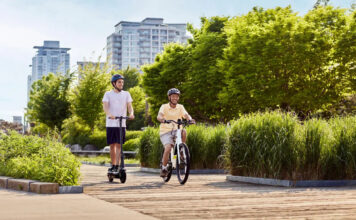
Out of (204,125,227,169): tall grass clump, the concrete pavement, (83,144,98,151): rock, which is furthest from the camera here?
(83,144,98,151): rock

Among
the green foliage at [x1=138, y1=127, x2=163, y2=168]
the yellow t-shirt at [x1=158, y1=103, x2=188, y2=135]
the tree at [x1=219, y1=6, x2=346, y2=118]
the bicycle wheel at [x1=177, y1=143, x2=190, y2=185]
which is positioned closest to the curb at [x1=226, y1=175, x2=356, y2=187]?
the bicycle wheel at [x1=177, y1=143, x2=190, y2=185]

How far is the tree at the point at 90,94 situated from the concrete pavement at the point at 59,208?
35.8 metres

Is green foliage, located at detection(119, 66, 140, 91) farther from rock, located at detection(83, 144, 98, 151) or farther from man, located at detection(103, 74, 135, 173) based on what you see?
man, located at detection(103, 74, 135, 173)

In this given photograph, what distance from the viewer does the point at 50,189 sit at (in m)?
7.76

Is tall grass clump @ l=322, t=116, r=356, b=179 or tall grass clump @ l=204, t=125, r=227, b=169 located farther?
tall grass clump @ l=204, t=125, r=227, b=169

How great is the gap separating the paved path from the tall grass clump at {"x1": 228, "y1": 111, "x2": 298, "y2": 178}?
1.90 ft

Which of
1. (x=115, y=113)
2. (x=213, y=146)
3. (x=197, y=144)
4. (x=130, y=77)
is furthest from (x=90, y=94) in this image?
(x=130, y=77)

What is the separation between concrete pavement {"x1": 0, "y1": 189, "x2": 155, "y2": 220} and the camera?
543 cm

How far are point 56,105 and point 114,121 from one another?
4212cm

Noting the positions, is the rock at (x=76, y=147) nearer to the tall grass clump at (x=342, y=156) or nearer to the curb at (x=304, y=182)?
the curb at (x=304, y=182)

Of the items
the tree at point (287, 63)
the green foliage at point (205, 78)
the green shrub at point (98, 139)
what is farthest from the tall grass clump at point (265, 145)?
the green shrub at point (98, 139)

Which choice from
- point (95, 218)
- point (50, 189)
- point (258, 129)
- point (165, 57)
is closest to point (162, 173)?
point (258, 129)

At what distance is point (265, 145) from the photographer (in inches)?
368

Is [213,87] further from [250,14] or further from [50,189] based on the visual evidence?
[50,189]
